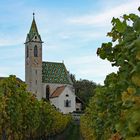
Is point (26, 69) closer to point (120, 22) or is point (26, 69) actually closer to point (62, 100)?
point (62, 100)

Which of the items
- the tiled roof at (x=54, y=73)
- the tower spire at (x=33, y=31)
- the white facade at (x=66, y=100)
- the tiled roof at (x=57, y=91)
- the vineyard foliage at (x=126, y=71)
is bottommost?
the vineyard foliage at (x=126, y=71)

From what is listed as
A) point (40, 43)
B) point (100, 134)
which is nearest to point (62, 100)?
point (40, 43)

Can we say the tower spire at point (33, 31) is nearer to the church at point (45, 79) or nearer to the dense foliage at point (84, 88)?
the church at point (45, 79)

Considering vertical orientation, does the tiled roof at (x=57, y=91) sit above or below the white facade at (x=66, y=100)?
above

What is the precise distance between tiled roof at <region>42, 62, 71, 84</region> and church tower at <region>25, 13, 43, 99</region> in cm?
365

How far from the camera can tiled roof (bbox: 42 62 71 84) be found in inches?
4724

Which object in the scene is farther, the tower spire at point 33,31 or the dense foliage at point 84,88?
the dense foliage at point 84,88

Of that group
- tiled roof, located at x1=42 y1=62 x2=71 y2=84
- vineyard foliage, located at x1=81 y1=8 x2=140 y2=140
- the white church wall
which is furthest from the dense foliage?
vineyard foliage, located at x1=81 y1=8 x2=140 y2=140

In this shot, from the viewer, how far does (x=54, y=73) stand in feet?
402

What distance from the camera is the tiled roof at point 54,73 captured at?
12000 centimetres

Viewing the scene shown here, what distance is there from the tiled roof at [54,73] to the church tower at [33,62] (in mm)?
3650

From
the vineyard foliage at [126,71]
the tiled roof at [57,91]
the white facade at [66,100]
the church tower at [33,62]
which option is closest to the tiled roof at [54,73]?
the tiled roof at [57,91]

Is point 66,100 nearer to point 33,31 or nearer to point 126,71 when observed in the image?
point 33,31

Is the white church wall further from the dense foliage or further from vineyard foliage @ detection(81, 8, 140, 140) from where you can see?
vineyard foliage @ detection(81, 8, 140, 140)
